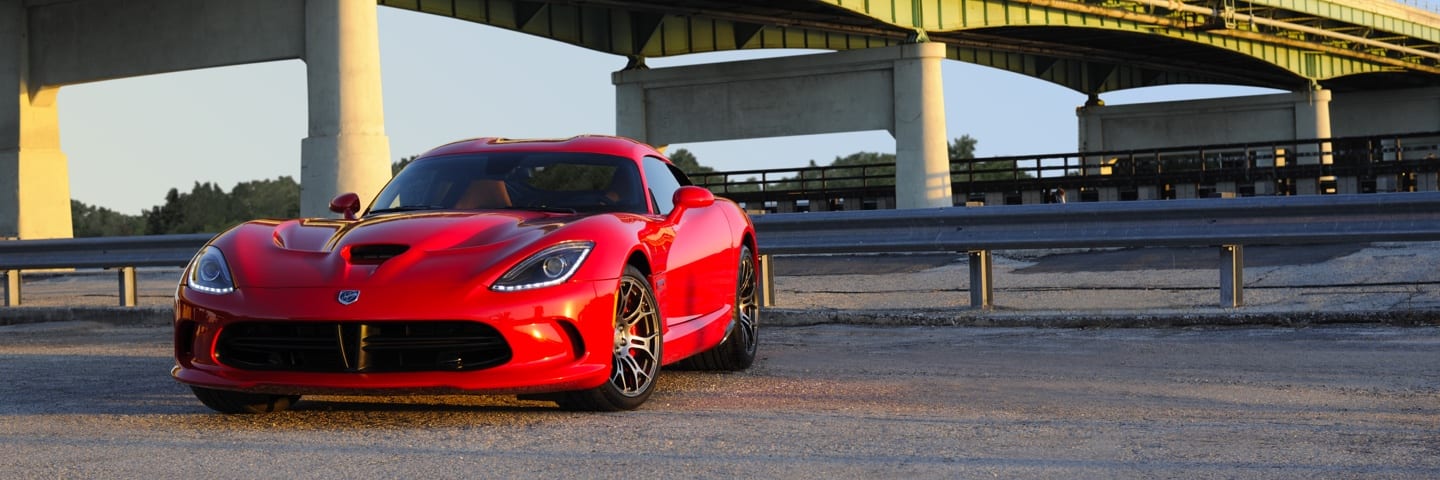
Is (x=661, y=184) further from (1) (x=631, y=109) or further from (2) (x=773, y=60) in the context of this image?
(1) (x=631, y=109)

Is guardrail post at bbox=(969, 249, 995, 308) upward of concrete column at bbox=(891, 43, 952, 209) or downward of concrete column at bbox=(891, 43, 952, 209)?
downward

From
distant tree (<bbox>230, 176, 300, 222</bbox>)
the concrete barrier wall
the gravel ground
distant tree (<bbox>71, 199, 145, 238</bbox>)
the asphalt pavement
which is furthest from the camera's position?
distant tree (<bbox>230, 176, 300, 222</bbox>)

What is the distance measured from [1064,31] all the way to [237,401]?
37.3 meters

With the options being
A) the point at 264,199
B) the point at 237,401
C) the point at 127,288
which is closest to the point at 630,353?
the point at 237,401

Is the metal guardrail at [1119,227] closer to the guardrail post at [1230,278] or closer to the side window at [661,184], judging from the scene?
the guardrail post at [1230,278]

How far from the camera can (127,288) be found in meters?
14.1

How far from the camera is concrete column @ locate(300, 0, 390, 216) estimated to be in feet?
72.9

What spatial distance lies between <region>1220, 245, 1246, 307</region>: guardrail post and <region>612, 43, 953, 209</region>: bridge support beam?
23.8m

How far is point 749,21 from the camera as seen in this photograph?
3634 cm

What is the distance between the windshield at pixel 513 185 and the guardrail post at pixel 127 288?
7433 millimetres

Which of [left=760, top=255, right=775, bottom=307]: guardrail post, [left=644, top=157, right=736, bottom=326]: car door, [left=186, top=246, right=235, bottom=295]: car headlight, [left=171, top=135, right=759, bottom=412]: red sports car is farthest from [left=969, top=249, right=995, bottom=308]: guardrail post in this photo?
[left=186, top=246, right=235, bottom=295]: car headlight

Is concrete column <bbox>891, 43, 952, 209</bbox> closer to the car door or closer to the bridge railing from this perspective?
the bridge railing

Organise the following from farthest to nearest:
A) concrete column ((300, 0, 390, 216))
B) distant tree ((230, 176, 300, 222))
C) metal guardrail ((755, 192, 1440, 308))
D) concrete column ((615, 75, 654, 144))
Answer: distant tree ((230, 176, 300, 222)) → concrete column ((615, 75, 654, 144)) → concrete column ((300, 0, 390, 216)) → metal guardrail ((755, 192, 1440, 308))

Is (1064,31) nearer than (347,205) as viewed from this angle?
No
